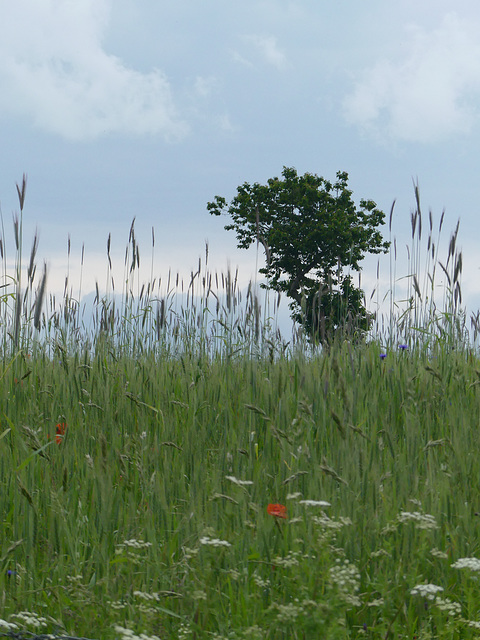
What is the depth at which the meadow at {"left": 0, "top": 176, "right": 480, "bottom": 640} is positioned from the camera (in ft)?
4.91

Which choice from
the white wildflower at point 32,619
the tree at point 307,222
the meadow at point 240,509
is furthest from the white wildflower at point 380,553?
the tree at point 307,222

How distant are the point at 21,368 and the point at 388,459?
2546 mm

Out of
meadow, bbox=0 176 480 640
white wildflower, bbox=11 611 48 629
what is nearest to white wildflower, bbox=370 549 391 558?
meadow, bbox=0 176 480 640

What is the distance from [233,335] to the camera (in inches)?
160

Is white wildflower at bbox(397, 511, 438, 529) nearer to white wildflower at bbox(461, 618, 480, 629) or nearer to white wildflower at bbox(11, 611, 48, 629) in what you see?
white wildflower at bbox(461, 618, 480, 629)

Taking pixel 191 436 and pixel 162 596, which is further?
pixel 191 436

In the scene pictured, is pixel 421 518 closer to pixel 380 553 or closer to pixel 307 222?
pixel 380 553

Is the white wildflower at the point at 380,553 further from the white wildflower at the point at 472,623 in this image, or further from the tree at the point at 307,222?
the tree at the point at 307,222

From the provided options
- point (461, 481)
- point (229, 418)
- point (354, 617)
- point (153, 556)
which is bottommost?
point (354, 617)

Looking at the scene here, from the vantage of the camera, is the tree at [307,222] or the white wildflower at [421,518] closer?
the white wildflower at [421,518]

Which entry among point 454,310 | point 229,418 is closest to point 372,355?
→ point 454,310

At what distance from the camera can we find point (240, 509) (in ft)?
6.28

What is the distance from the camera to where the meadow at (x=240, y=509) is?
1498 mm

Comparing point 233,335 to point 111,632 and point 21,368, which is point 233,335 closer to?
point 21,368
